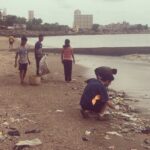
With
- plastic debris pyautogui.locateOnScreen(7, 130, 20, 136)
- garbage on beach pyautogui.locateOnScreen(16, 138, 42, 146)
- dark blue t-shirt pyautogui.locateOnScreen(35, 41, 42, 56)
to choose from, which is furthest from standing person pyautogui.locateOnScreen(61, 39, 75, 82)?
garbage on beach pyautogui.locateOnScreen(16, 138, 42, 146)

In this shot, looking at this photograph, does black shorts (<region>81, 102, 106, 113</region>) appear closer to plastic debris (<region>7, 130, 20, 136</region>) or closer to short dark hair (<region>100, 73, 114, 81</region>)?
short dark hair (<region>100, 73, 114, 81</region>)

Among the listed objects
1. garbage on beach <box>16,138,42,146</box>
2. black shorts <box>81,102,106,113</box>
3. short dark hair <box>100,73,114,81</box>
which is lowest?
garbage on beach <box>16,138,42,146</box>

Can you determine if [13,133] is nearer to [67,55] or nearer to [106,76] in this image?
[106,76]

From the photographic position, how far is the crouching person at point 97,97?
10.5 metres

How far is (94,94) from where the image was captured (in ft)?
34.6

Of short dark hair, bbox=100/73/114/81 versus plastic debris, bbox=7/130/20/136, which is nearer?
plastic debris, bbox=7/130/20/136

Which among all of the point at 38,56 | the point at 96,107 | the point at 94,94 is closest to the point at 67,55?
the point at 38,56

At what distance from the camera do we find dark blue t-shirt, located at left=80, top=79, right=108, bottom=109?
10.5 meters

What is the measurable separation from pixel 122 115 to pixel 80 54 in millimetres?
37629

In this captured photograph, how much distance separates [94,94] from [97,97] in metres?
0.09

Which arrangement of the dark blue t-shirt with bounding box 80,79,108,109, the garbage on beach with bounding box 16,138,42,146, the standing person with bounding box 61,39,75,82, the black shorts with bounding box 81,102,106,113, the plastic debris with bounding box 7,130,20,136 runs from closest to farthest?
the garbage on beach with bounding box 16,138,42,146 → the plastic debris with bounding box 7,130,20,136 → the dark blue t-shirt with bounding box 80,79,108,109 → the black shorts with bounding box 81,102,106,113 → the standing person with bounding box 61,39,75,82

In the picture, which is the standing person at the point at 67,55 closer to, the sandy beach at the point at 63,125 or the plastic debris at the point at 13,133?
the sandy beach at the point at 63,125

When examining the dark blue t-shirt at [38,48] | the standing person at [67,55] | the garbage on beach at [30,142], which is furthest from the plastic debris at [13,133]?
the dark blue t-shirt at [38,48]

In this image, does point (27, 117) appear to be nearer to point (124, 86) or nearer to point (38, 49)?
point (38, 49)
